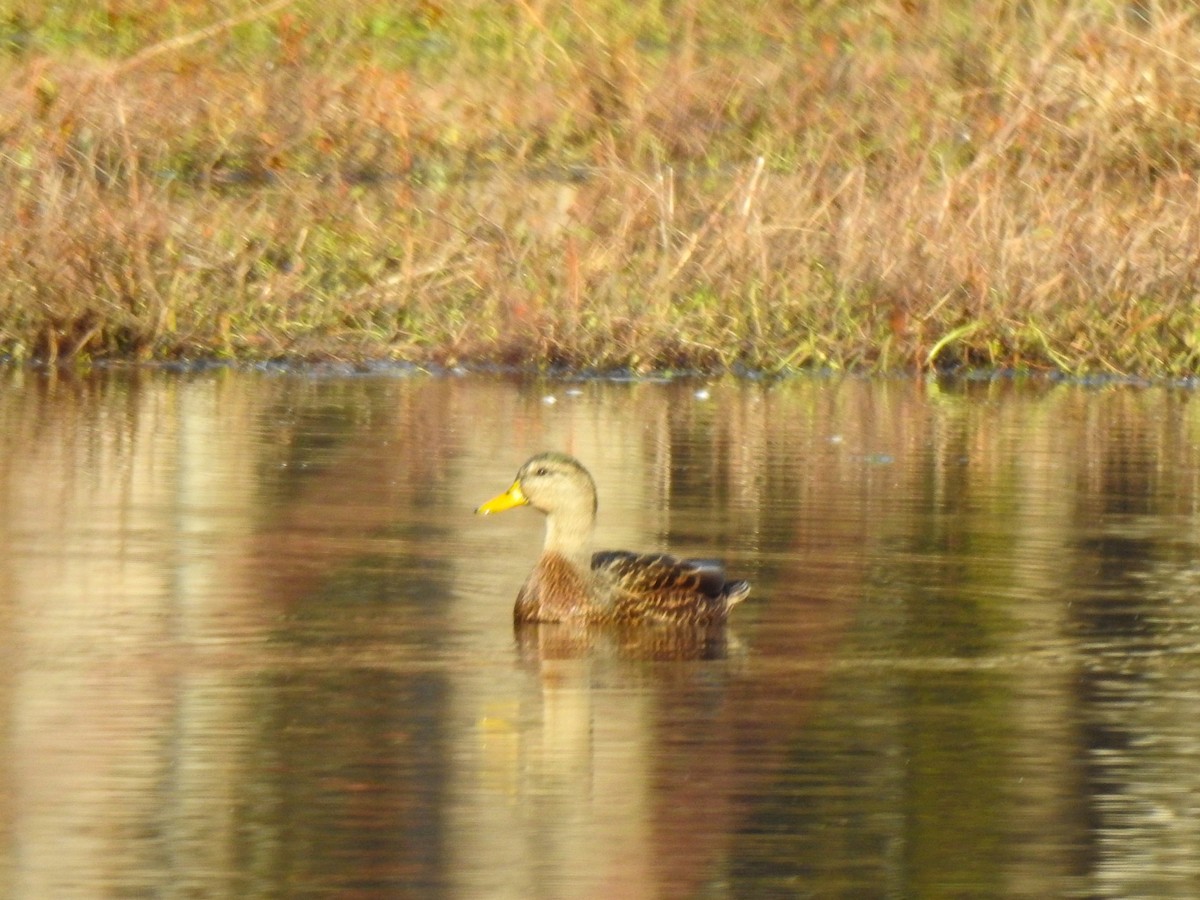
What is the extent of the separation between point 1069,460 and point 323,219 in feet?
23.0

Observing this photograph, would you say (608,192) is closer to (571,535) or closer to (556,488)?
(556,488)

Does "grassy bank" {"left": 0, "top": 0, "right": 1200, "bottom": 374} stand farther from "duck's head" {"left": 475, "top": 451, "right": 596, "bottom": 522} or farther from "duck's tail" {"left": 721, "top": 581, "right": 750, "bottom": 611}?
"duck's tail" {"left": 721, "top": 581, "right": 750, "bottom": 611}

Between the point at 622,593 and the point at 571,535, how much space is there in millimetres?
241

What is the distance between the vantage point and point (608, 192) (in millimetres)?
17406

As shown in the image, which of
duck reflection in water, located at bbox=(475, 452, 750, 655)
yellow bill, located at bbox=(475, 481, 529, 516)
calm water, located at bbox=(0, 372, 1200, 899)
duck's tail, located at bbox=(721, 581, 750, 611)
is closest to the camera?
calm water, located at bbox=(0, 372, 1200, 899)

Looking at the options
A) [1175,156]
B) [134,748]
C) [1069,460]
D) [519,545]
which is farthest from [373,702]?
[1175,156]

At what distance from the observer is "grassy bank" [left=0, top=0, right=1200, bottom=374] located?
15984 millimetres

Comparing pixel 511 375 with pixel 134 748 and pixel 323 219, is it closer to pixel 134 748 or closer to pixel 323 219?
pixel 323 219

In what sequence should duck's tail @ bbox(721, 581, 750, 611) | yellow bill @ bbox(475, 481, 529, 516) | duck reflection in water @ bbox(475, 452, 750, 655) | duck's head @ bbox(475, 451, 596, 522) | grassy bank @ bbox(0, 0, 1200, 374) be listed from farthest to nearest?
1. grassy bank @ bbox(0, 0, 1200, 374)
2. yellow bill @ bbox(475, 481, 529, 516)
3. duck's head @ bbox(475, 451, 596, 522)
4. duck's tail @ bbox(721, 581, 750, 611)
5. duck reflection in water @ bbox(475, 452, 750, 655)

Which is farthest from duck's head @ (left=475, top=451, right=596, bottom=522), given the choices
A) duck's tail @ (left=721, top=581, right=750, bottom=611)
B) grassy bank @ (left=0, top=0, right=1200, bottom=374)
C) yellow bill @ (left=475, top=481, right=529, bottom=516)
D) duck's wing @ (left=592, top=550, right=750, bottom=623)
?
grassy bank @ (left=0, top=0, right=1200, bottom=374)

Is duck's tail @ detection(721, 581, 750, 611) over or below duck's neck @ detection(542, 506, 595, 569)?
below

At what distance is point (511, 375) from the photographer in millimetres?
15945

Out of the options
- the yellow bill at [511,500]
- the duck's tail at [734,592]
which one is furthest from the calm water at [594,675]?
the yellow bill at [511,500]

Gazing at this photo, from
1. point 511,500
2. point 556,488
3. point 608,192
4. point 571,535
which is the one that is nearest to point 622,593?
point 571,535
